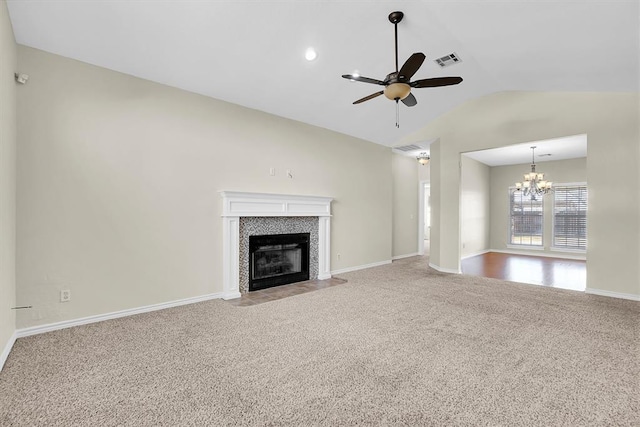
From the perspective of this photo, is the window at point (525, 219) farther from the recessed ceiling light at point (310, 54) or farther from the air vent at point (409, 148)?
the recessed ceiling light at point (310, 54)

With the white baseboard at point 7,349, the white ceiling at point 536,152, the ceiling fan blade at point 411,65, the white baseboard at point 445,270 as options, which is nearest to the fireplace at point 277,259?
the white baseboard at point 7,349

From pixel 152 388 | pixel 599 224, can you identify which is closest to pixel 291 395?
pixel 152 388

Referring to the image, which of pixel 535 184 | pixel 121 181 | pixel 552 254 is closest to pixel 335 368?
pixel 121 181

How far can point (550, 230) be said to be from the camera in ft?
28.2

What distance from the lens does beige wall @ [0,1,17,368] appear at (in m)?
2.35

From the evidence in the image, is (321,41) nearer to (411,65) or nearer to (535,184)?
(411,65)

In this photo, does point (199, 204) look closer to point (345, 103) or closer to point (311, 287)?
point (311, 287)

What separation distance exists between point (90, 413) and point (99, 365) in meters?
0.66

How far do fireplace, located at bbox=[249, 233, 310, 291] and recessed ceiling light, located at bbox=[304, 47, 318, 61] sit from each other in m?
2.65

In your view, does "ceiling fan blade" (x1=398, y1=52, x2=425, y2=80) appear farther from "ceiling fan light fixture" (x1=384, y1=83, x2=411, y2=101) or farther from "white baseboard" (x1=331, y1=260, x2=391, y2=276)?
"white baseboard" (x1=331, y1=260, x2=391, y2=276)

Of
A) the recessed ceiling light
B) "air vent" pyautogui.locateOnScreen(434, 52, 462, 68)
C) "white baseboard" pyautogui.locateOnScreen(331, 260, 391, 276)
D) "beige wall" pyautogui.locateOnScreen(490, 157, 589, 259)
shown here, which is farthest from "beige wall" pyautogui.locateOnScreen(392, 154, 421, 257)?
the recessed ceiling light

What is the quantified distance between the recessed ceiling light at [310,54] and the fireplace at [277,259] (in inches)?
104

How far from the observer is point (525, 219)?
908 centimetres

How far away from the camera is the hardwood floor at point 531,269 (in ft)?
17.6
